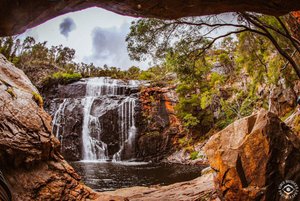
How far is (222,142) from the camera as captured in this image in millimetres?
7609

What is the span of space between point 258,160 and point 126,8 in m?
4.94

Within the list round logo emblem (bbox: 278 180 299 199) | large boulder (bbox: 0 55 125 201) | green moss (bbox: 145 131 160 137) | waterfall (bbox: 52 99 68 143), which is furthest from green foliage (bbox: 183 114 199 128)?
round logo emblem (bbox: 278 180 299 199)

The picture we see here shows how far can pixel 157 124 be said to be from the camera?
2886 centimetres

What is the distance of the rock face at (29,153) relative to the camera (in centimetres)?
674

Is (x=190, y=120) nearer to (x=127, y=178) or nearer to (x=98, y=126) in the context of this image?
(x=98, y=126)

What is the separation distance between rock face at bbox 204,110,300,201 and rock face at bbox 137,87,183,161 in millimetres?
20099

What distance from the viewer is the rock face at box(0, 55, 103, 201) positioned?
22.1ft

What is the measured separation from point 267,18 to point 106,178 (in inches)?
483

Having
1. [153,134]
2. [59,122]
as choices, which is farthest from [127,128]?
[59,122]

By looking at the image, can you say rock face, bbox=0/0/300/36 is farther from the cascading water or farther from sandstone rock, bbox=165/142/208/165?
the cascading water

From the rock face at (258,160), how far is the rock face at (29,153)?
4309 millimetres

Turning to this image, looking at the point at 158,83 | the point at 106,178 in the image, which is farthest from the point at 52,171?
the point at 158,83

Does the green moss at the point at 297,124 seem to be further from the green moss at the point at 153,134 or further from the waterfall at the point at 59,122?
the waterfall at the point at 59,122

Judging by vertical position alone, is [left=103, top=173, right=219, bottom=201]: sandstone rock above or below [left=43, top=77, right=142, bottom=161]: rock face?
below
